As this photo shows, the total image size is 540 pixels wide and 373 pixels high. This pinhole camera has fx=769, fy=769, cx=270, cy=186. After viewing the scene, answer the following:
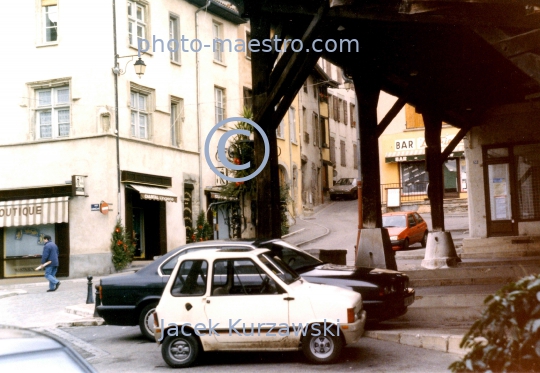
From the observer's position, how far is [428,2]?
9594 millimetres

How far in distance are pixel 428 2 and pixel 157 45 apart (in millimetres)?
23629

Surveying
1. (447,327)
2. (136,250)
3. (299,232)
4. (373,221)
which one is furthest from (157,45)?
(447,327)

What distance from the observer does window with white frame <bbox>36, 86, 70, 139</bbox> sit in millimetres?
28641

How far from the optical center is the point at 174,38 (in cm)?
3309

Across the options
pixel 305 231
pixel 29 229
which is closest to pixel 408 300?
pixel 29 229

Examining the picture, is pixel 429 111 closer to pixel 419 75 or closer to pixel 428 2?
pixel 419 75

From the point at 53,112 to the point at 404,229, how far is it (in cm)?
1421

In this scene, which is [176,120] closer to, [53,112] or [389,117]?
[53,112]

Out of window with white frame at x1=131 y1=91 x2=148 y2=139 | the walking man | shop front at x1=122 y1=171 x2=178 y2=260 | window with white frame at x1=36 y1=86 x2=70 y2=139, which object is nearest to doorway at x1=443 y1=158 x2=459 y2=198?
shop front at x1=122 y1=171 x2=178 y2=260

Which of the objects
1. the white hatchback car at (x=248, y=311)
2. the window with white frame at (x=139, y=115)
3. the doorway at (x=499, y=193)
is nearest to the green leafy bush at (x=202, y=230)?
the window with white frame at (x=139, y=115)

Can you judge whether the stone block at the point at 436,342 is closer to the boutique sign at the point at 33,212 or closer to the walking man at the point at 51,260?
the walking man at the point at 51,260

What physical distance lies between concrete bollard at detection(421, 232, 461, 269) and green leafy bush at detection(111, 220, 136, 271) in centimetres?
1222

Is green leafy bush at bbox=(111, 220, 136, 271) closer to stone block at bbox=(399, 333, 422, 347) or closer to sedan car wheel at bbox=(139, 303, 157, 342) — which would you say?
sedan car wheel at bbox=(139, 303, 157, 342)

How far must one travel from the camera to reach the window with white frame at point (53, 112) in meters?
28.6
